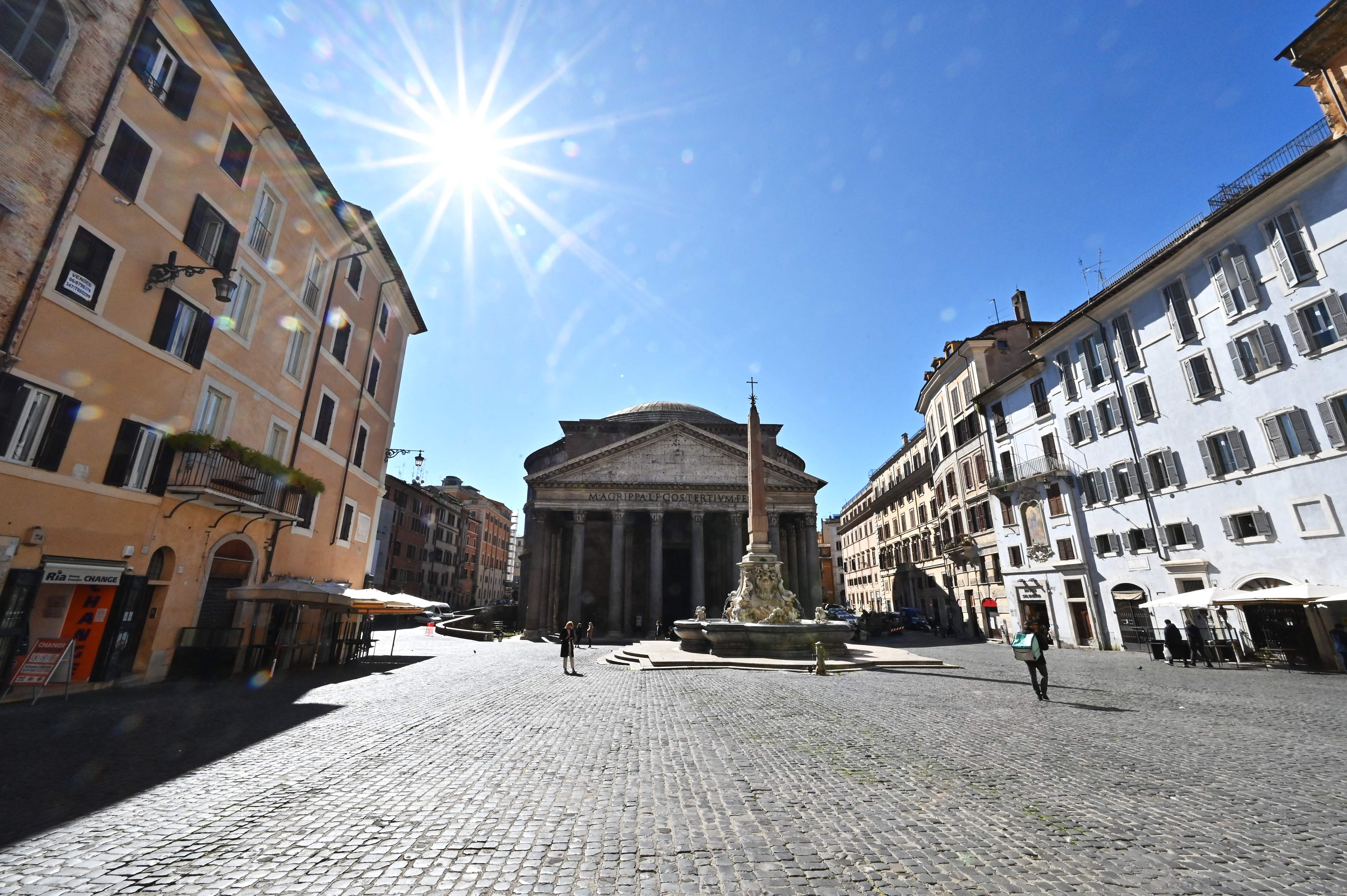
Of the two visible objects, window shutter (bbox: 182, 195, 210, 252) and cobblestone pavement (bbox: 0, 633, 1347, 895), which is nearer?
cobblestone pavement (bbox: 0, 633, 1347, 895)

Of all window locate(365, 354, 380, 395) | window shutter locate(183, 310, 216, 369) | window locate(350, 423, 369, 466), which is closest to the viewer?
window shutter locate(183, 310, 216, 369)

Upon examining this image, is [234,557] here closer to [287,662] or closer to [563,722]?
[287,662]

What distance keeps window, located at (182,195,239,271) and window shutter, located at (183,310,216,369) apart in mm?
1238

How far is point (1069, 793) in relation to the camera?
5305 millimetres

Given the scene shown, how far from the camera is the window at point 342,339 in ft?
64.7

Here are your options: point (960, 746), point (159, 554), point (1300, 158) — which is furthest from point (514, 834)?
point (1300, 158)

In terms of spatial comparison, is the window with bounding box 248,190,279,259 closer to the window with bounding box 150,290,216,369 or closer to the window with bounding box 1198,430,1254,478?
the window with bounding box 150,290,216,369

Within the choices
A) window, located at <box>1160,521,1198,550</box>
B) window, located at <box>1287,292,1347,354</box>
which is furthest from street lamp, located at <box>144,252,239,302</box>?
window, located at <box>1160,521,1198,550</box>

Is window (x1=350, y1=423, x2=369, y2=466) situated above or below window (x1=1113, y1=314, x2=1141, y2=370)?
below

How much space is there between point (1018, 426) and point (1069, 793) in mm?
28512

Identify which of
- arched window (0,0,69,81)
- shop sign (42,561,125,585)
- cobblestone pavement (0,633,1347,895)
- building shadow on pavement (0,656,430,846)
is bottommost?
cobblestone pavement (0,633,1347,895)

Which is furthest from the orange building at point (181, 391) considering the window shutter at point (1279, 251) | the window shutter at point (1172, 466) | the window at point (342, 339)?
the window shutter at point (1279, 251)

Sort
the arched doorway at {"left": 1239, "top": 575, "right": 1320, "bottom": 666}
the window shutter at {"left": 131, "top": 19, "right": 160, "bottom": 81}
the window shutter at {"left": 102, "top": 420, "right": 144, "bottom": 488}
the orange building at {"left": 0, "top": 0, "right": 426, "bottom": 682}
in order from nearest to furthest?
the orange building at {"left": 0, "top": 0, "right": 426, "bottom": 682} → the window shutter at {"left": 102, "top": 420, "right": 144, "bottom": 488} → the window shutter at {"left": 131, "top": 19, "right": 160, "bottom": 81} → the arched doorway at {"left": 1239, "top": 575, "right": 1320, "bottom": 666}

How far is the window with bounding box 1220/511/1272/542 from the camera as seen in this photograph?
17.9 metres
